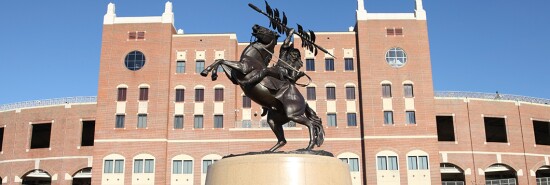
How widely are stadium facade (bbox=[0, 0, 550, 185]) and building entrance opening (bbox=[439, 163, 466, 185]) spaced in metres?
0.26

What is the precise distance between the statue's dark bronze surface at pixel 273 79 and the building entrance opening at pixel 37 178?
47.2 metres

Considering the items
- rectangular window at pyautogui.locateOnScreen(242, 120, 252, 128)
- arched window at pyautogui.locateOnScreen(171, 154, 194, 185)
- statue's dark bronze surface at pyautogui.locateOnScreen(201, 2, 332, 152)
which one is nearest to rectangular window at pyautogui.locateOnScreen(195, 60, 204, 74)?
rectangular window at pyautogui.locateOnScreen(242, 120, 252, 128)

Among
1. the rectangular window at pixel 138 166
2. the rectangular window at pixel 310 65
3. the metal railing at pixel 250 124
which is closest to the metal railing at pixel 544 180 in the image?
the rectangular window at pixel 310 65

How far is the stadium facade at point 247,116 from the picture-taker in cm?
4997

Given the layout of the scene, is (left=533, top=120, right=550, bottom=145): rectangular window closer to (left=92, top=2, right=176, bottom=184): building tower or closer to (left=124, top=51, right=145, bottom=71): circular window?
(left=92, top=2, right=176, bottom=184): building tower

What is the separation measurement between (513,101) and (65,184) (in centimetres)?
4133

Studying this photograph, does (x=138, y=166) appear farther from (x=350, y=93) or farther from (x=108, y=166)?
(x=350, y=93)

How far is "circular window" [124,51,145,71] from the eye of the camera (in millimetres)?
52062

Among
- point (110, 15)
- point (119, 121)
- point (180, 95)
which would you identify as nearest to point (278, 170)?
point (180, 95)

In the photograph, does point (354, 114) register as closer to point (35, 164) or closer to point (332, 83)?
point (332, 83)

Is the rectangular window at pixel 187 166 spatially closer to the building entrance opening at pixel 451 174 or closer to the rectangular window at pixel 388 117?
the rectangular window at pixel 388 117

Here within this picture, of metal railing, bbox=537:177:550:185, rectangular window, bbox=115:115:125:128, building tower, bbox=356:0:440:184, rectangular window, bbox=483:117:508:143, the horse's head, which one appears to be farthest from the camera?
rectangular window, bbox=483:117:508:143

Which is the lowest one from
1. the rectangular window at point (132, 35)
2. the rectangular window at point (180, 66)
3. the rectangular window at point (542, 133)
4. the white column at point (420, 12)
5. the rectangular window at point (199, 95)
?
the rectangular window at point (542, 133)

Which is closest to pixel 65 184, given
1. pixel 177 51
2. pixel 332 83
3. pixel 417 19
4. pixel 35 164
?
pixel 35 164
